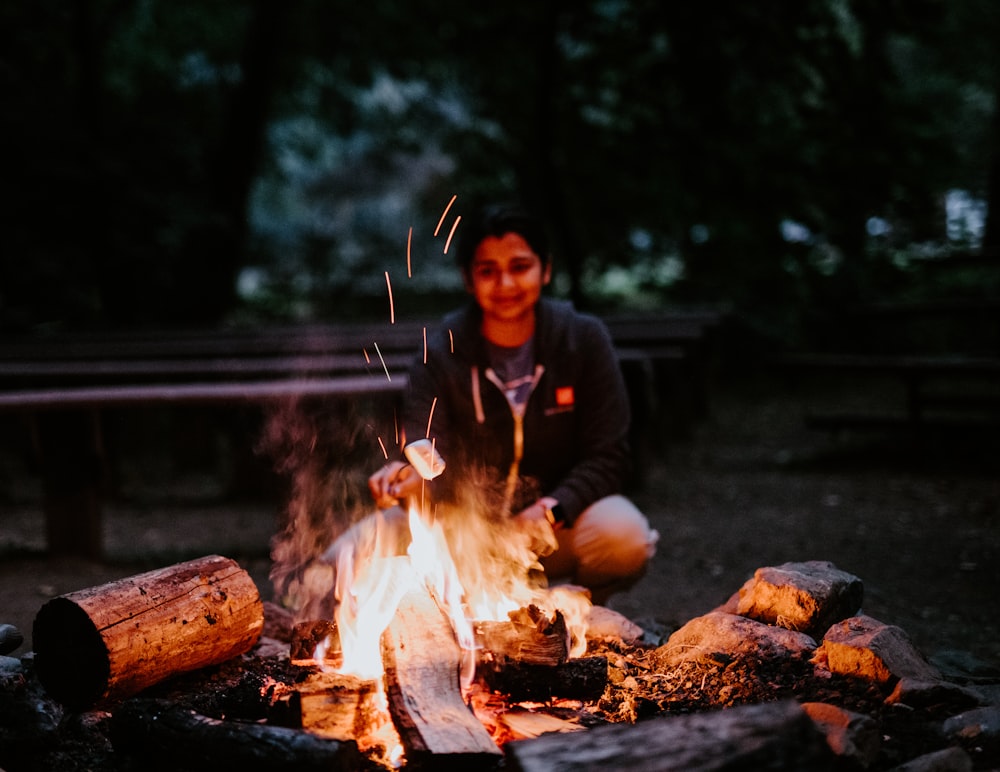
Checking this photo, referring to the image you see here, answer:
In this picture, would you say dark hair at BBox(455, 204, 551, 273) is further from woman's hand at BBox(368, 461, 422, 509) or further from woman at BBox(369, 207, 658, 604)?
woman's hand at BBox(368, 461, 422, 509)

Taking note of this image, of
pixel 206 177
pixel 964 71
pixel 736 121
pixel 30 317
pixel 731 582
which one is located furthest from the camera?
pixel 964 71

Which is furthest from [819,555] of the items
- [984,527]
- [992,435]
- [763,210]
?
[763,210]

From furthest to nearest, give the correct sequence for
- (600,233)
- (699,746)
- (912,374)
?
(600,233)
(912,374)
(699,746)

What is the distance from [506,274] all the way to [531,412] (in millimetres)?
576

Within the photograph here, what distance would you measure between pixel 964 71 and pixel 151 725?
15.6 meters

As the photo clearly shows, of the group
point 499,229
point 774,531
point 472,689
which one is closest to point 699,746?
point 472,689

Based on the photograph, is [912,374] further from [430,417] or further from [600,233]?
[430,417]

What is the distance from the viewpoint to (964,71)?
14180 mm

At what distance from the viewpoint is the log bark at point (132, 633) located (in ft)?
8.30

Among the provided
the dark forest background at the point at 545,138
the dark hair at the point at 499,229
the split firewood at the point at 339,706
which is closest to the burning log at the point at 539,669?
the split firewood at the point at 339,706

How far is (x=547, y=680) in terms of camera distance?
2465 mm

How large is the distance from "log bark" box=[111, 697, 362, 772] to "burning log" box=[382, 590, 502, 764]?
16cm

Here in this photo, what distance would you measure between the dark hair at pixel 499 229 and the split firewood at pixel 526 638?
1406mm

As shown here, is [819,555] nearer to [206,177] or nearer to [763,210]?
[763,210]
